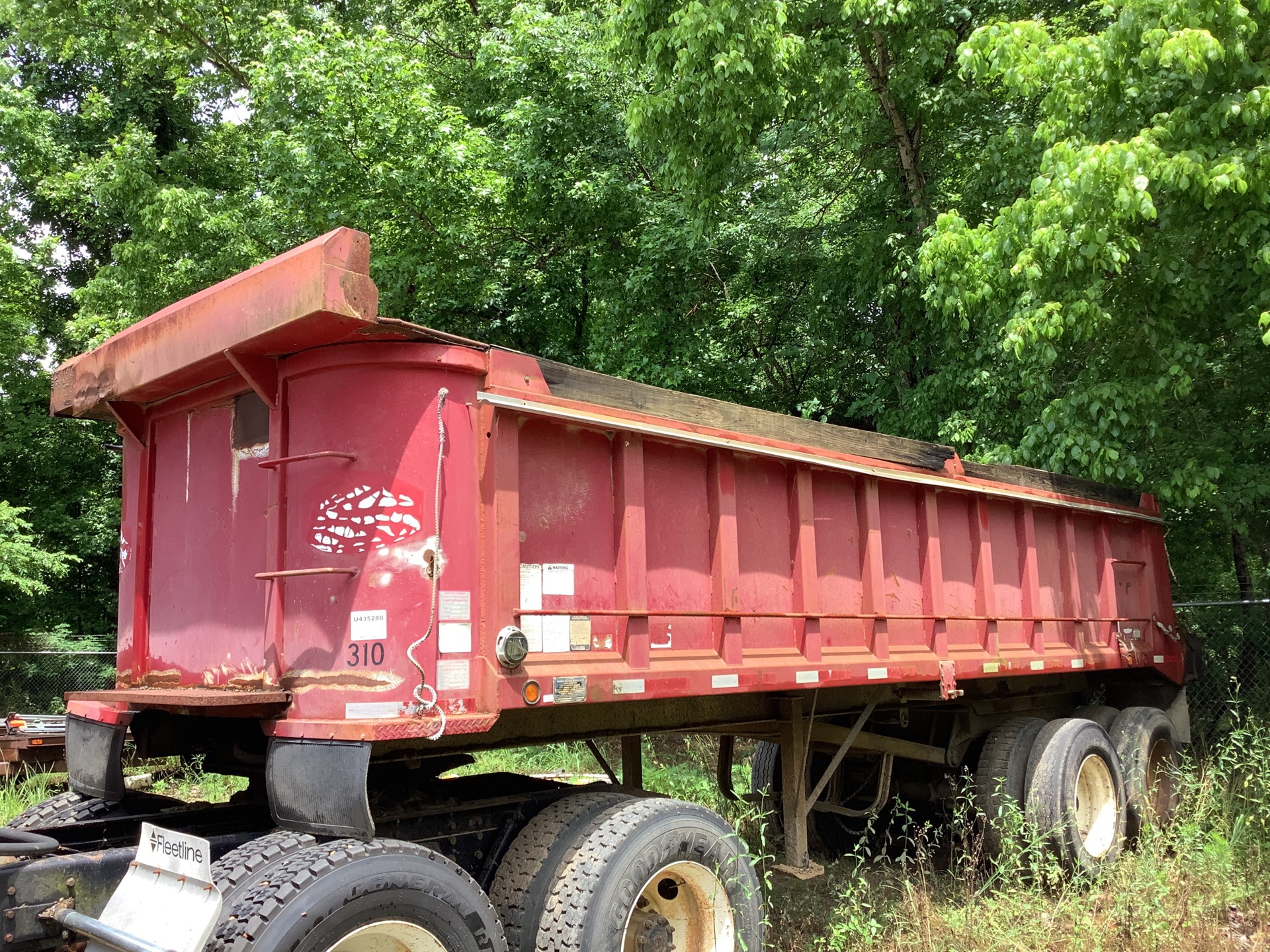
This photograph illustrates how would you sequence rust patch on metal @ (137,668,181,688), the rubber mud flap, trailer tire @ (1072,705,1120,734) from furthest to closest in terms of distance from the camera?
1. trailer tire @ (1072,705,1120,734)
2. rust patch on metal @ (137,668,181,688)
3. the rubber mud flap

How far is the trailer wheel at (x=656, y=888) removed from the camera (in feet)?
12.7

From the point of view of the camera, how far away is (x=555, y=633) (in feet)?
13.3

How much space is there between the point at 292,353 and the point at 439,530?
101cm

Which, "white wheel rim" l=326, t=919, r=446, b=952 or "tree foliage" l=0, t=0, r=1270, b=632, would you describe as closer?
"white wheel rim" l=326, t=919, r=446, b=952

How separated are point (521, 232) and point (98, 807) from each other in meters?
11.2

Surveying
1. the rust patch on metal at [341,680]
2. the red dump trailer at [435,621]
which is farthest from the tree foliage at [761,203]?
the rust patch on metal at [341,680]

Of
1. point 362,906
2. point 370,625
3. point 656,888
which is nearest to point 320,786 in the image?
point 362,906

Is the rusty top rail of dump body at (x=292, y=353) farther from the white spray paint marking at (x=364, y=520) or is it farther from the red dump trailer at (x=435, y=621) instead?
the white spray paint marking at (x=364, y=520)

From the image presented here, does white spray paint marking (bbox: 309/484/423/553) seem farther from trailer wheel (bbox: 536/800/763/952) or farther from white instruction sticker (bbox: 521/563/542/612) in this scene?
trailer wheel (bbox: 536/800/763/952)

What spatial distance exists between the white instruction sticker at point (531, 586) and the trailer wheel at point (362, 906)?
0.95 metres

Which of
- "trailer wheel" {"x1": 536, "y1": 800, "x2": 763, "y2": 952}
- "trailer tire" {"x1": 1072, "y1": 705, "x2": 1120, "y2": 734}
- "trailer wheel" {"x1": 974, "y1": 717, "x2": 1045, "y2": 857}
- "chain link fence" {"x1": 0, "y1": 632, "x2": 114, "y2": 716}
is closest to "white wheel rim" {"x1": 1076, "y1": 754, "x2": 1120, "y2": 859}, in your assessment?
"trailer wheel" {"x1": 974, "y1": 717, "x2": 1045, "y2": 857}

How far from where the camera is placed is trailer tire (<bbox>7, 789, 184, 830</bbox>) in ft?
15.0

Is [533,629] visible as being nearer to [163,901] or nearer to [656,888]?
[656,888]

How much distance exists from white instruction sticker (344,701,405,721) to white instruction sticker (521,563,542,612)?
2.01ft
